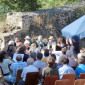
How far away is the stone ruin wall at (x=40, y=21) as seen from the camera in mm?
15508

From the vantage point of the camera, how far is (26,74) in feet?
26.1

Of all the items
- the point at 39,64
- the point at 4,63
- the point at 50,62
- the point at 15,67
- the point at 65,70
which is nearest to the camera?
the point at 50,62

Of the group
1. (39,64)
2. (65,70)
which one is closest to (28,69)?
(39,64)

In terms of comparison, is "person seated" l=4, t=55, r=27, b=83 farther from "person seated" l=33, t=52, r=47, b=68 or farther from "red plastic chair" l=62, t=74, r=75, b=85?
"red plastic chair" l=62, t=74, r=75, b=85

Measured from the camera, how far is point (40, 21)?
53.6 ft

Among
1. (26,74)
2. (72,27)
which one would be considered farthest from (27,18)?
(26,74)

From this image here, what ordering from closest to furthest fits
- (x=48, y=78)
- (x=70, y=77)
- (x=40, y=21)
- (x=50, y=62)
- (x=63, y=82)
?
(x=63, y=82)
(x=48, y=78)
(x=70, y=77)
(x=50, y=62)
(x=40, y=21)

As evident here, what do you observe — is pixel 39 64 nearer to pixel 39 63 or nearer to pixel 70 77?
pixel 39 63

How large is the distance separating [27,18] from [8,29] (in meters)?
1.21

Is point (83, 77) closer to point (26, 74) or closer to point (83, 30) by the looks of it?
point (26, 74)

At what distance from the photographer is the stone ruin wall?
15508 mm

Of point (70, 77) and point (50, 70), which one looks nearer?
point (70, 77)

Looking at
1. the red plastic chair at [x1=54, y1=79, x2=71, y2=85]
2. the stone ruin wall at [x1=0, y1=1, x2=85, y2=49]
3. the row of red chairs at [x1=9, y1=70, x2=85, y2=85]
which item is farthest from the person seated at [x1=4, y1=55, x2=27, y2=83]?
the stone ruin wall at [x1=0, y1=1, x2=85, y2=49]

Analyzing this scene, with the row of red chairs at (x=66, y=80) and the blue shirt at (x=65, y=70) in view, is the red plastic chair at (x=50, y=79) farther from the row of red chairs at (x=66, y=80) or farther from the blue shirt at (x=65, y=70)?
the blue shirt at (x=65, y=70)
